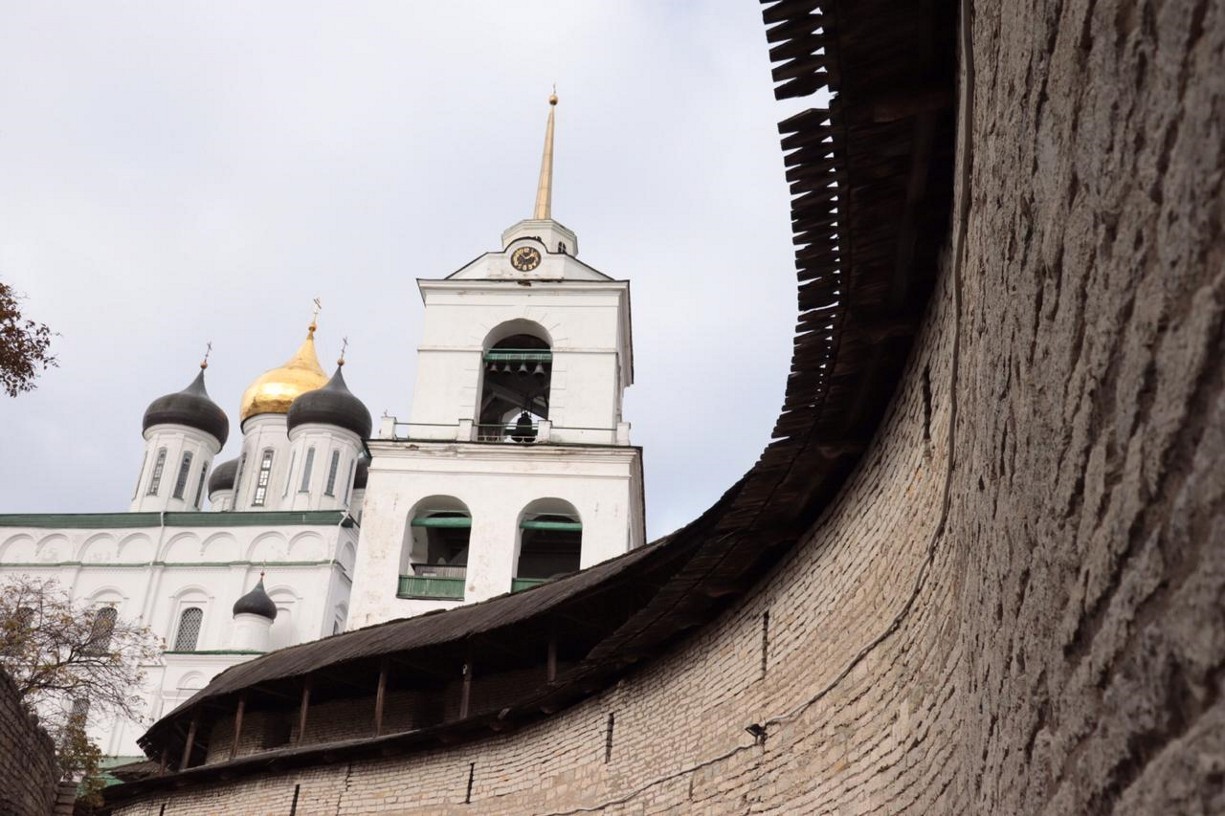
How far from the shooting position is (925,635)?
5.79 metres

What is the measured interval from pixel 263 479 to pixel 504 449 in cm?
2257

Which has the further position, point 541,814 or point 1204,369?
point 541,814

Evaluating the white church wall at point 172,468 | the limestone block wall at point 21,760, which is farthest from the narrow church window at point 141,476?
the limestone block wall at point 21,760

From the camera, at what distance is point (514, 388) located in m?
27.4

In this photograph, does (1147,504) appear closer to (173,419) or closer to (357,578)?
(357,578)

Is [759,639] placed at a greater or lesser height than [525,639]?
lesser

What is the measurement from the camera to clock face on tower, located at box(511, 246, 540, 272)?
1095 inches

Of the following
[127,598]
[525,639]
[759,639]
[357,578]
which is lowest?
[759,639]

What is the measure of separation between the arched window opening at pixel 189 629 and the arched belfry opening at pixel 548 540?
54.5ft

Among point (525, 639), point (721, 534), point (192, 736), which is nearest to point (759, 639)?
point (721, 534)

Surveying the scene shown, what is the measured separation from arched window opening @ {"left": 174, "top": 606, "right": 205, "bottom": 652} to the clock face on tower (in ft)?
58.1

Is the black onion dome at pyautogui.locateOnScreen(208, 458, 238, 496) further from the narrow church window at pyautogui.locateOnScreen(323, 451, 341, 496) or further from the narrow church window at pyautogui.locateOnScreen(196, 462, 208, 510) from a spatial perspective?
the narrow church window at pyautogui.locateOnScreen(323, 451, 341, 496)

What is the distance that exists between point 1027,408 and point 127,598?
4046cm

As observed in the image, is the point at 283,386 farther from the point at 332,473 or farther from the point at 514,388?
the point at 514,388
